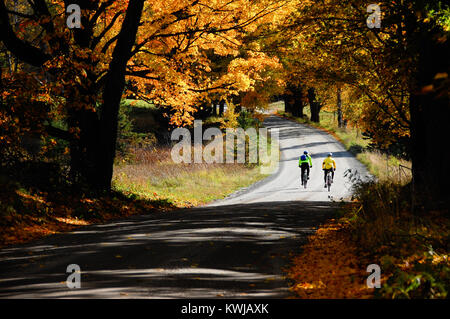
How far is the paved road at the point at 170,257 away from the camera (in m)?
6.06

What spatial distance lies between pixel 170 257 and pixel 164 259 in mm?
169

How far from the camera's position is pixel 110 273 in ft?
22.3

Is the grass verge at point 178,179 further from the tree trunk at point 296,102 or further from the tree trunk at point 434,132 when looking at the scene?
the tree trunk at point 296,102

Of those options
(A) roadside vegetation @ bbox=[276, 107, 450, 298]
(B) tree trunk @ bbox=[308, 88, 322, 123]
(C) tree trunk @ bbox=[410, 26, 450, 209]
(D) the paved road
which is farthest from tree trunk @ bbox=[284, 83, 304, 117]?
(A) roadside vegetation @ bbox=[276, 107, 450, 298]

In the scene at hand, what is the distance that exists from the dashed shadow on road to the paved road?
0.01 metres

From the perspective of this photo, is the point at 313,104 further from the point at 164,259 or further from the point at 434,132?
the point at 164,259

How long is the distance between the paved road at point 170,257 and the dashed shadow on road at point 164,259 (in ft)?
0.04

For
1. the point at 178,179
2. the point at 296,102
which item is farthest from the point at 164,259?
the point at 296,102

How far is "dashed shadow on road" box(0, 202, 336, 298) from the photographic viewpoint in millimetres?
6043

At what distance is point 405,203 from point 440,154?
5.17ft

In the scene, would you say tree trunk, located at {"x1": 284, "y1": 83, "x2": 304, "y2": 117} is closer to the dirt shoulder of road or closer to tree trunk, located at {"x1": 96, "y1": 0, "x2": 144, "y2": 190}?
tree trunk, located at {"x1": 96, "y1": 0, "x2": 144, "y2": 190}

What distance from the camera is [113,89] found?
14250 millimetres
